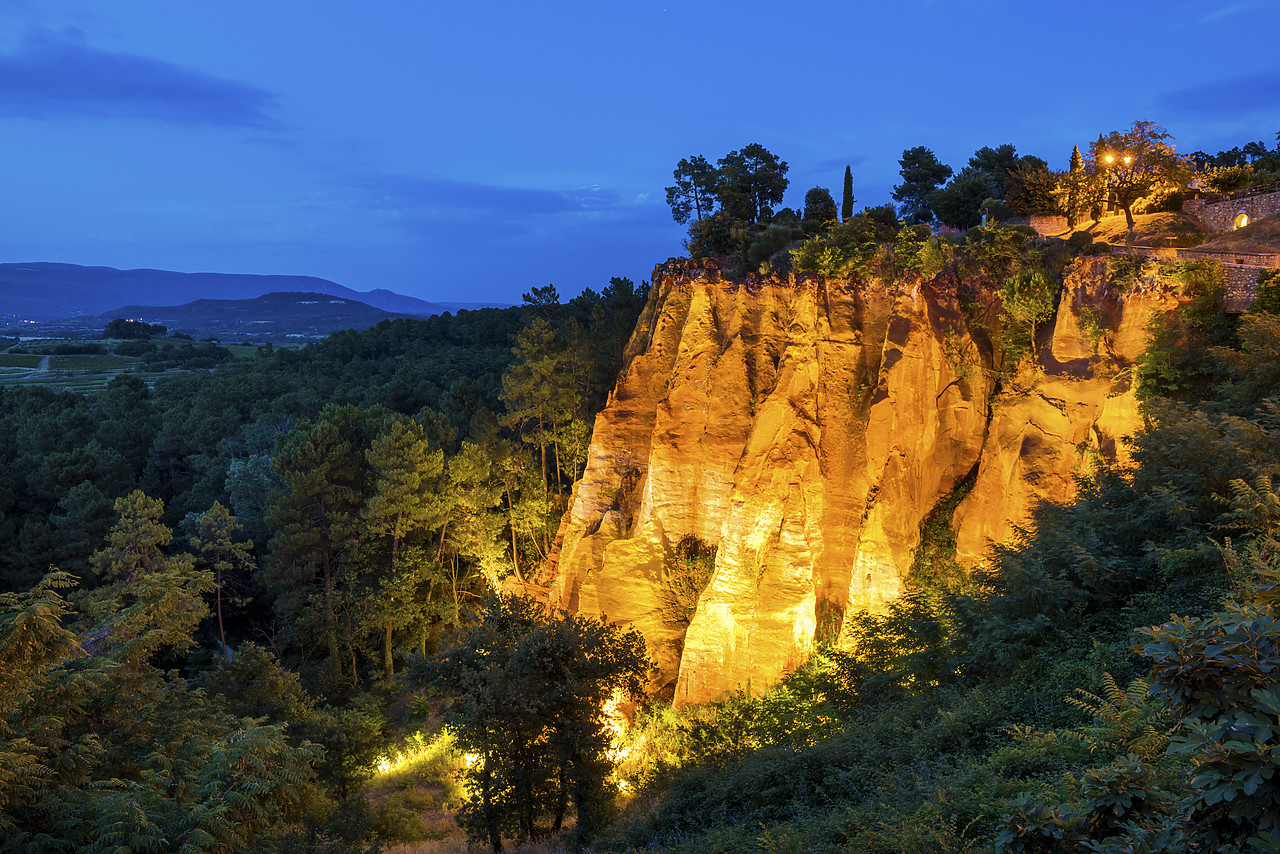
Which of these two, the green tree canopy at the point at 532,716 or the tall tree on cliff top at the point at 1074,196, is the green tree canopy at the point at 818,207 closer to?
the tall tree on cliff top at the point at 1074,196

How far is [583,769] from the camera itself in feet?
46.4

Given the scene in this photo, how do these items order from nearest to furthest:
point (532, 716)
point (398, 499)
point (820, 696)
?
point (532, 716)
point (820, 696)
point (398, 499)

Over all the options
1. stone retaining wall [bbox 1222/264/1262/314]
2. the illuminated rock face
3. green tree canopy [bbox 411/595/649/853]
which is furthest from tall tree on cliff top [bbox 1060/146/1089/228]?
green tree canopy [bbox 411/595/649/853]

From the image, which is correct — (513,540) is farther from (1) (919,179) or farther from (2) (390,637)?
(1) (919,179)

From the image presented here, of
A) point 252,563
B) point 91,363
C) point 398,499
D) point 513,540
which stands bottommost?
point 513,540

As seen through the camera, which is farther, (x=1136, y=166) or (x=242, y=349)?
(x=242, y=349)

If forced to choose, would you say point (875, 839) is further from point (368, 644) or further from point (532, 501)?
point (368, 644)

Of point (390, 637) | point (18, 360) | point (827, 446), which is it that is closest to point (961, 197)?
point (827, 446)

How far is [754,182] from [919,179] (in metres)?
10.5

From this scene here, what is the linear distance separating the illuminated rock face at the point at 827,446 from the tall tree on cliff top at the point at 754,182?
1530 centimetres

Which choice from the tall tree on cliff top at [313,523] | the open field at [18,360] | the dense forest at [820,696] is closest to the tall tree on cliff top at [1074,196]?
the dense forest at [820,696]

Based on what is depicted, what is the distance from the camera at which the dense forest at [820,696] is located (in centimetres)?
519

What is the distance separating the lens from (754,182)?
131 feet

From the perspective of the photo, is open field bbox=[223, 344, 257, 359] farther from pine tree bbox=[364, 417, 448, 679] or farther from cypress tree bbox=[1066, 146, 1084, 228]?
cypress tree bbox=[1066, 146, 1084, 228]
